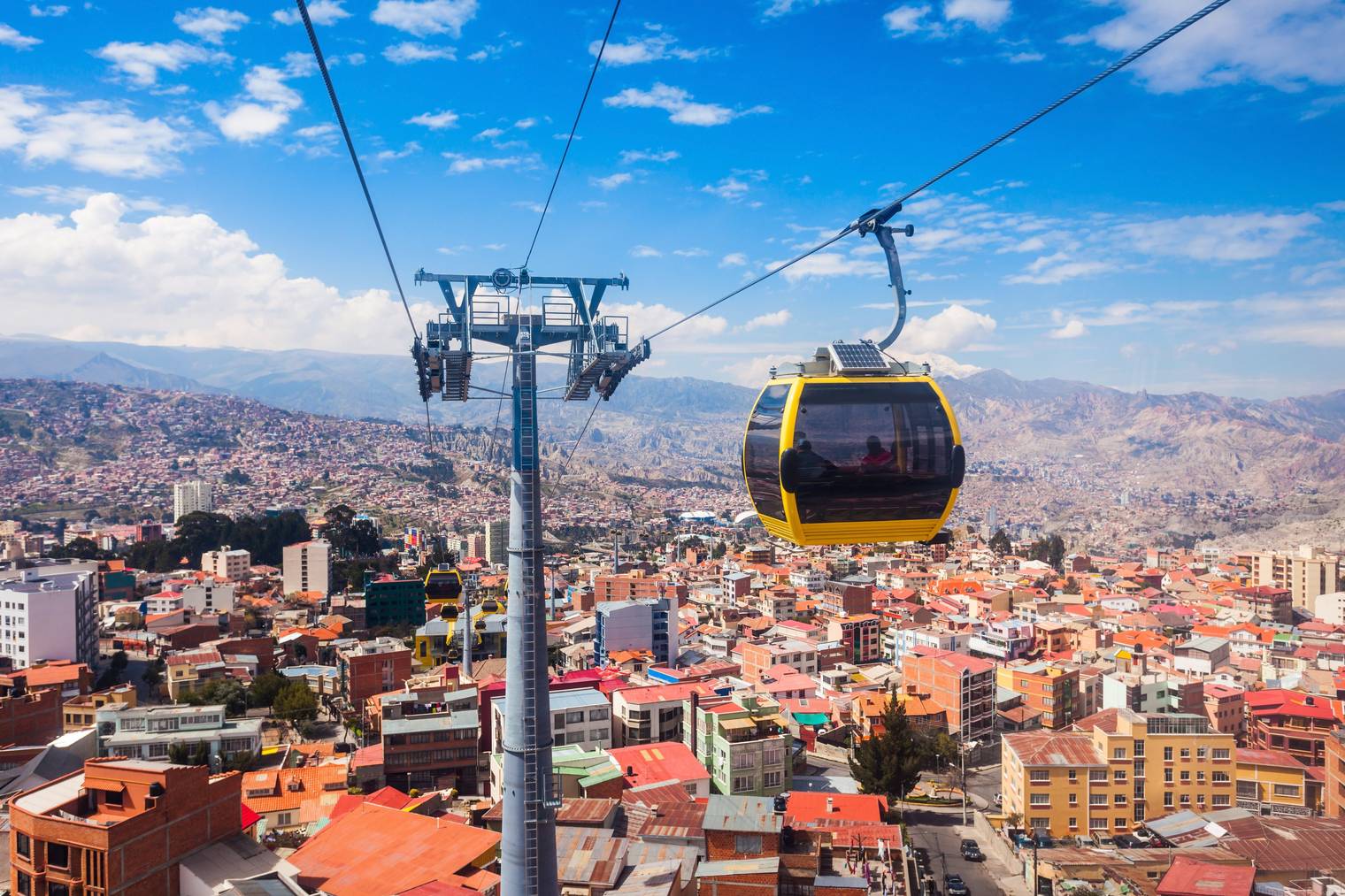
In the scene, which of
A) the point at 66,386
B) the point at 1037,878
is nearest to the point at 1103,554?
the point at 1037,878

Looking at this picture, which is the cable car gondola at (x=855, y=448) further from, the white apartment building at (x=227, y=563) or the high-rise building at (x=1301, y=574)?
the high-rise building at (x=1301, y=574)

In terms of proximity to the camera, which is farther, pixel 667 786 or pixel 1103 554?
pixel 1103 554

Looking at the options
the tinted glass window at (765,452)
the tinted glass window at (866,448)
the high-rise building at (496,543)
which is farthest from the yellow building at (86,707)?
the high-rise building at (496,543)

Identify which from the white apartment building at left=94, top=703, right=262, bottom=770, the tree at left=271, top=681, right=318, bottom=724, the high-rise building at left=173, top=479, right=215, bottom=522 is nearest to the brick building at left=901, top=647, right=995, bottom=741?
the tree at left=271, top=681, right=318, bottom=724

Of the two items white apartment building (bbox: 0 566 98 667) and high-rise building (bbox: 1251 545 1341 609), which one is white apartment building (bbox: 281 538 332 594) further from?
high-rise building (bbox: 1251 545 1341 609)

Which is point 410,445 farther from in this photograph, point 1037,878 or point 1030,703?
point 1037,878

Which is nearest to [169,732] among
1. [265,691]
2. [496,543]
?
[265,691]

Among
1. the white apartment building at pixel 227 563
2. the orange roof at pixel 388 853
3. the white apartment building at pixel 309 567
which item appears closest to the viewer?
the orange roof at pixel 388 853
